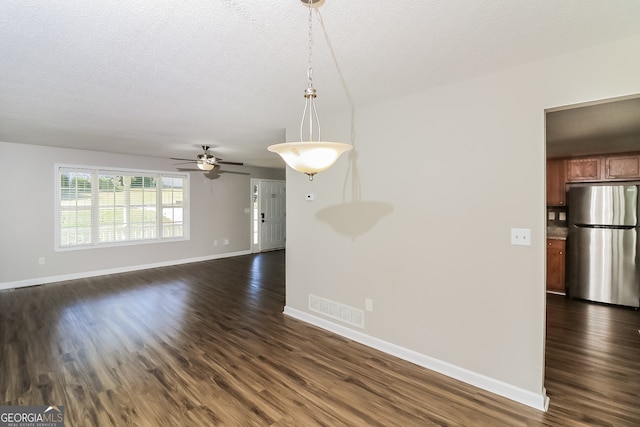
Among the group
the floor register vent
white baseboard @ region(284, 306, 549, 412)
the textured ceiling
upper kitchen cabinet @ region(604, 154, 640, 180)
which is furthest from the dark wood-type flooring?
the textured ceiling

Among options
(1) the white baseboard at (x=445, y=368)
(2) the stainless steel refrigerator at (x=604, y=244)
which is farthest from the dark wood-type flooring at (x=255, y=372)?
(2) the stainless steel refrigerator at (x=604, y=244)

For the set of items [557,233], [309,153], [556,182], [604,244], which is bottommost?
[604,244]

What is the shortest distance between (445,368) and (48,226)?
6.50m

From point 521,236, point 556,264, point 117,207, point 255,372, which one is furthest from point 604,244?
point 117,207

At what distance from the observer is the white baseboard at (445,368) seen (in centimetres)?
209

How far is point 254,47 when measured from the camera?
6.07ft

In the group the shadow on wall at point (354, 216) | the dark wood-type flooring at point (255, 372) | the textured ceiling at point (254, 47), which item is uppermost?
the textured ceiling at point (254, 47)

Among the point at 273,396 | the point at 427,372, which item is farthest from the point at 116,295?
the point at 427,372

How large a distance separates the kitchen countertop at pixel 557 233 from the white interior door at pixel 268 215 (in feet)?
21.0

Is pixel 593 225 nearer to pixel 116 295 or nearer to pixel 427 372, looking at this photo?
pixel 427 372

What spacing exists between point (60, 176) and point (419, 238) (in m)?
6.22

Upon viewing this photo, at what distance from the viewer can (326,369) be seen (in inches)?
101

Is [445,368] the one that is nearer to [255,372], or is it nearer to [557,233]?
[255,372]

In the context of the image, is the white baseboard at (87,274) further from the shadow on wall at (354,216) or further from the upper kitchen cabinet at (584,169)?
the upper kitchen cabinet at (584,169)
